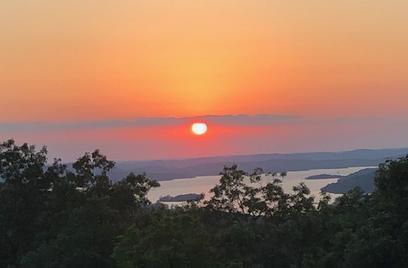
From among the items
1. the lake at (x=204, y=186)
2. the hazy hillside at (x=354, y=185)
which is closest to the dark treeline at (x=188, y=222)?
the lake at (x=204, y=186)

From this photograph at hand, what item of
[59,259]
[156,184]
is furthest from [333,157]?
[59,259]

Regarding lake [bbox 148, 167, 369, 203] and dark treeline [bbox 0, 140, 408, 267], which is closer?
A: dark treeline [bbox 0, 140, 408, 267]

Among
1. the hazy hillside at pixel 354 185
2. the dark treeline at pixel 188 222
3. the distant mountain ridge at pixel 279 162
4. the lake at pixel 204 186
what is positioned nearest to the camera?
the dark treeline at pixel 188 222

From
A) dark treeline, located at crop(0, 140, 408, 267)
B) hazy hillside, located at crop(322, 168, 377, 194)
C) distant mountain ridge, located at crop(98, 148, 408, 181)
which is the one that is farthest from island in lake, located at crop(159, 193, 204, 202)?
distant mountain ridge, located at crop(98, 148, 408, 181)

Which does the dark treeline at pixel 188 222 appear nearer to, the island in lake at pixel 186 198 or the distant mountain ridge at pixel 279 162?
the island in lake at pixel 186 198

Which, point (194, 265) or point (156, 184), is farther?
point (156, 184)

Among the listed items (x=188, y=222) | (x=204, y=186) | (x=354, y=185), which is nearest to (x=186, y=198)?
(x=354, y=185)

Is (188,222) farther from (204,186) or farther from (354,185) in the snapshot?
(204,186)

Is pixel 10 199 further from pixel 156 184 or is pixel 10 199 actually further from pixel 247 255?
pixel 247 255

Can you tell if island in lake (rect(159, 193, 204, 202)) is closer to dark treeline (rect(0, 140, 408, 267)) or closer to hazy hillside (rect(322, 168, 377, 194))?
dark treeline (rect(0, 140, 408, 267))
